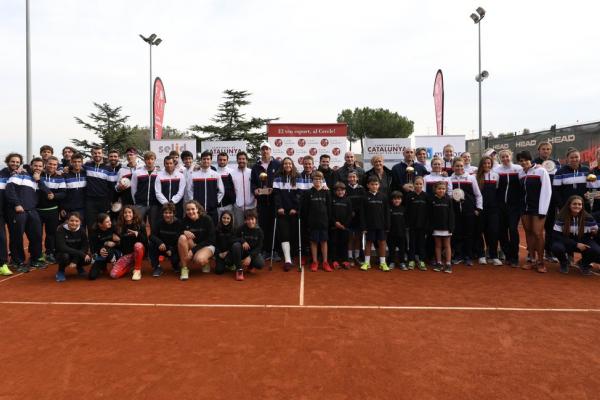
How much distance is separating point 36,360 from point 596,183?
7.98 metres

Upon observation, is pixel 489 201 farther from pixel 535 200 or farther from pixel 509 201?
pixel 535 200

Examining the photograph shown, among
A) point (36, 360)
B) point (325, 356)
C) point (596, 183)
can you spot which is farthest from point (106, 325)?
point (596, 183)

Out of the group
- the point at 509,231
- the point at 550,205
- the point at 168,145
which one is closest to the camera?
the point at 509,231

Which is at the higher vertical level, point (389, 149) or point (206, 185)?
point (389, 149)

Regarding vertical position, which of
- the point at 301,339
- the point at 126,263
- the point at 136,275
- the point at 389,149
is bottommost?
the point at 301,339

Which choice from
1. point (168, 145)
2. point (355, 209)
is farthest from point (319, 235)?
point (168, 145)

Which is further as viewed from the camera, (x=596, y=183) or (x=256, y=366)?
(x=596, y=183)

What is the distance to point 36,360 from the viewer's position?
3.31 meters

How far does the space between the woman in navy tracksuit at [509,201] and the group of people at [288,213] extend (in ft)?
0.06

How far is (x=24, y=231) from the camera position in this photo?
21.3 ft

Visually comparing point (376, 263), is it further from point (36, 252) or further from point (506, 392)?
point (36, 252)

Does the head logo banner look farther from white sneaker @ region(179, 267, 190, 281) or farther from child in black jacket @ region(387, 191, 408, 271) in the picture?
child in black jacket @ region(387, 191, 408, 271)

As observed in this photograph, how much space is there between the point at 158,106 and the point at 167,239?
9255 millimetres

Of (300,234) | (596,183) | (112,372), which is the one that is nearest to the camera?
(112,372)
